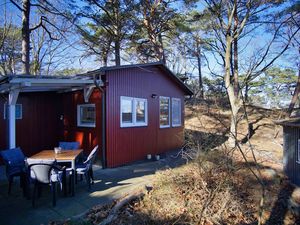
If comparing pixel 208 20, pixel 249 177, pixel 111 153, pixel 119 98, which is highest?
pixel 208 20

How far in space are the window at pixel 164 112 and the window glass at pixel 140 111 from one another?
1.17 m

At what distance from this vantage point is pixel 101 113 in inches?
286

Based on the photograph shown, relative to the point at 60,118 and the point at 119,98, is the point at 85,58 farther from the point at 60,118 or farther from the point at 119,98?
the point at 119,98

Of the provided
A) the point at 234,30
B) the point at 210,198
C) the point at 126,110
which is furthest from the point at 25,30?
the point at 210,198

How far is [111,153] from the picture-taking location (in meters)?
7.38

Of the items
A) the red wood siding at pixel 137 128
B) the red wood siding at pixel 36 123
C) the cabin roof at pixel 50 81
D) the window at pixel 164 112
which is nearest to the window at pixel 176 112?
the red wood siding at pixel 137 128

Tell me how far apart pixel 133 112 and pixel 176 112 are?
11.1 feet

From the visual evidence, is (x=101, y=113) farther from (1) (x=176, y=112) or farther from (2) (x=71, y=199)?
(1) (x=176, y=112)

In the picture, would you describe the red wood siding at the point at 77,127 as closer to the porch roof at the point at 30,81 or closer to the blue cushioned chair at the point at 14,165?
the porch roof at the point at 30,81

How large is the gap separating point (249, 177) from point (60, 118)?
265 inches

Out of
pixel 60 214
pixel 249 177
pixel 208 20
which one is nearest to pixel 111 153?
pixel 60 214

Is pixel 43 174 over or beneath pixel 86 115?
beneath

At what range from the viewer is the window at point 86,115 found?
7766 mm

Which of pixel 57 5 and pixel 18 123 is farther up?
pixel 57 5
